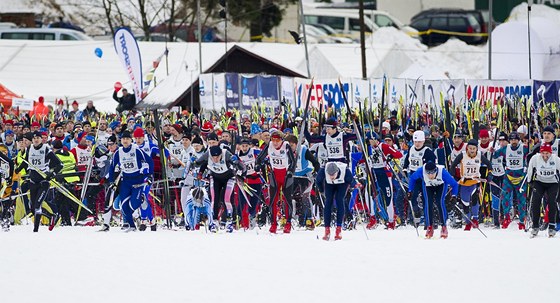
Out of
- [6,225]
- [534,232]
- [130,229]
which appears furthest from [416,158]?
[6,225]

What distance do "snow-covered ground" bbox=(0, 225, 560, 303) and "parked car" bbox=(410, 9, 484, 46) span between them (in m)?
31.4

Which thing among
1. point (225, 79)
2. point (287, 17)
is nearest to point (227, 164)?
point (225, 79)

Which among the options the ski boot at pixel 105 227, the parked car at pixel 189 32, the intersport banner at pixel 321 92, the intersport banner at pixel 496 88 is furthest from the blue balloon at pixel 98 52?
the ski boot at pixel 105 227

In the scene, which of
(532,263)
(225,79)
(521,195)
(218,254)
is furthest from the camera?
(225,79)

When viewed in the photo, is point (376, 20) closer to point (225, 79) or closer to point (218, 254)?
point (225, 79)

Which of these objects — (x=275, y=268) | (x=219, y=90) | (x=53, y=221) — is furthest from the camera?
(x=219, y=90)

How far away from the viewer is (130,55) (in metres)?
33.4

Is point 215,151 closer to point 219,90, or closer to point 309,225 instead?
point 309,225

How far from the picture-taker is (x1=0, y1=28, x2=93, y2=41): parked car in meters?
44.8

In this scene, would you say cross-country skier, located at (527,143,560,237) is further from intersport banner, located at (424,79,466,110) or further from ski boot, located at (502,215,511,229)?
intersport banner, located at (424,79,466,110)

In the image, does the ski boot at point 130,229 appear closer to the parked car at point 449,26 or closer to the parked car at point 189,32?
the parked car at point 449,26

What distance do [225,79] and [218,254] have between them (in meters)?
16.3

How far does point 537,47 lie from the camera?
39.4m

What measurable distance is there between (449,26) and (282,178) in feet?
104
